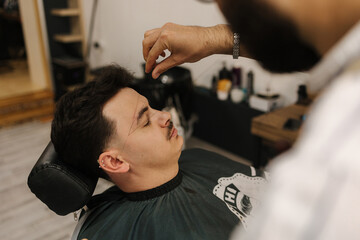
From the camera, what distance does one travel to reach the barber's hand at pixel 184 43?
102 cm

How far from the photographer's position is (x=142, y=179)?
1.27 meters

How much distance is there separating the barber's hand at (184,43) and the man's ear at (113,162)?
0.35 m

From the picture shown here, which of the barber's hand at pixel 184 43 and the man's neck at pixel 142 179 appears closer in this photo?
the barber's hand at pixel 184 43

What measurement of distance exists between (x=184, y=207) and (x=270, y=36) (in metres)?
0.88

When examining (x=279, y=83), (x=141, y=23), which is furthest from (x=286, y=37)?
(x=279, y=83)

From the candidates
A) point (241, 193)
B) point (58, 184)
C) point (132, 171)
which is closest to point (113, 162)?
point (132, 171)

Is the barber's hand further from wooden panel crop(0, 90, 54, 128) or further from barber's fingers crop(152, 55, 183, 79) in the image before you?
wooden panel crop(0, 90, 54, 128)

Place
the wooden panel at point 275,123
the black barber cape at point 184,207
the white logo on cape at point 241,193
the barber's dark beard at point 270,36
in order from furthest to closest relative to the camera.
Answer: the wooden panel at point 275,123 → the white logo on cape at point 241,193 → the black barber cape at point 184,207 → the barber's dark beard at point 270,36

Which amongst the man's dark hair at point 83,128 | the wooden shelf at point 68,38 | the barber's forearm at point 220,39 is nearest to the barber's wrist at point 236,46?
the barber's forearm at point 220,39

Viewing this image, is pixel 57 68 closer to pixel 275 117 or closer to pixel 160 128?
pixel 275 117

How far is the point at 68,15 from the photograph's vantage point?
3922 mm

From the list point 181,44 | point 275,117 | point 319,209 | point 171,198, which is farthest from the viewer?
point 275,117

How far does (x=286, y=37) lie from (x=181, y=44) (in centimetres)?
58

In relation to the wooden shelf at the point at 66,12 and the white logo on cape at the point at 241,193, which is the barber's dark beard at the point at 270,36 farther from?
the wooden shelf at the point at 66,12
